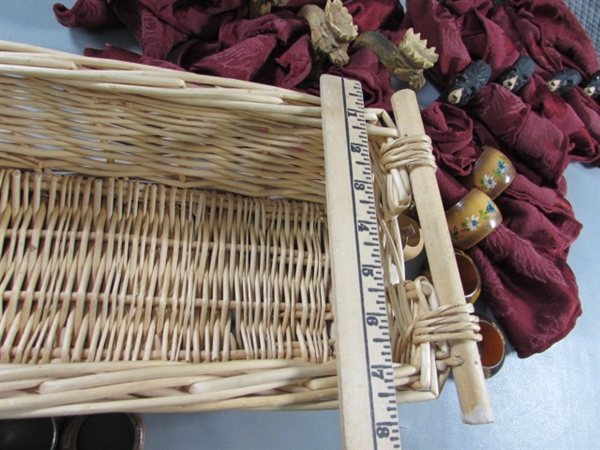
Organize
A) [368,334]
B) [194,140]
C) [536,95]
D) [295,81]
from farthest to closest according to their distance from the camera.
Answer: [536,95], [295,81], [194,140], [368,334]

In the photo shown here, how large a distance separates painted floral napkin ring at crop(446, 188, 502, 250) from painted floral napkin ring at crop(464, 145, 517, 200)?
0.06m

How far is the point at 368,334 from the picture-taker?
344mm

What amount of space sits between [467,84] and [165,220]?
1.89ft

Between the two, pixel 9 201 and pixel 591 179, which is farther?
pixel 591 179

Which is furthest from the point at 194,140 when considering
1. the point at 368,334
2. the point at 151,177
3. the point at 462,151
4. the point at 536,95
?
the point at 536,95

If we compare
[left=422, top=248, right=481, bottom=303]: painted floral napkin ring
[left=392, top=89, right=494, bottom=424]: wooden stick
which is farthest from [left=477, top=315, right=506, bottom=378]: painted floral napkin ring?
[left=392, top=89, right=494, bottom=424]: wooden stick

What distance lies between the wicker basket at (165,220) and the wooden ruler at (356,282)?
44 millimetres

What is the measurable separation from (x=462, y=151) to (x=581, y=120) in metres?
0.35

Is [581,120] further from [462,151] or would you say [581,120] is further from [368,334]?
[368,334]

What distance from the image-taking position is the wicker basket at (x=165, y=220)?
0.47m

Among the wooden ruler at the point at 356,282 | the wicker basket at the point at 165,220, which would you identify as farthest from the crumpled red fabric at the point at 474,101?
the wooden ruler at the point at 356,282

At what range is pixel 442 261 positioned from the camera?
1.33 feet

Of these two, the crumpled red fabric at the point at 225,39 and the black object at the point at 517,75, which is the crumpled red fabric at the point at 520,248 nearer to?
the black object at the point at 517,75

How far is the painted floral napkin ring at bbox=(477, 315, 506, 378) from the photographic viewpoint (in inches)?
26.7
